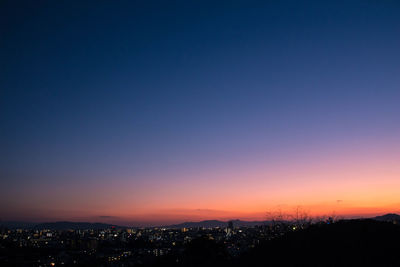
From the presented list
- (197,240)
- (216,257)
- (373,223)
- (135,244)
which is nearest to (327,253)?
(373,223)

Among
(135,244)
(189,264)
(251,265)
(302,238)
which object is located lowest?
(135,244)

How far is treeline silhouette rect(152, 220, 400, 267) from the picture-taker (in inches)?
621

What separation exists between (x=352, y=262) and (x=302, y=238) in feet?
16.9

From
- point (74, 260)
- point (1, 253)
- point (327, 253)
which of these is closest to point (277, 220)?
point (327, 253)

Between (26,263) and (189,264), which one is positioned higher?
(189,264)

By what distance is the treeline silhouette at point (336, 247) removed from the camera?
51.8 ft

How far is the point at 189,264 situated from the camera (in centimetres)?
3191

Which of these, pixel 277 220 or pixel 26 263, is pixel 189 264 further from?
pixel 26 263

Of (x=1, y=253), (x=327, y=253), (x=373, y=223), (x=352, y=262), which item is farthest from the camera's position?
(x=1, y=253)

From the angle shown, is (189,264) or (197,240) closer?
(189,264)

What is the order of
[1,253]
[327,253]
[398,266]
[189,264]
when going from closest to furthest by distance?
[398,266], [327,253], [189,264], [1,253]

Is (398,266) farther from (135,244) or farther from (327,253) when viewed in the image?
(135,244)

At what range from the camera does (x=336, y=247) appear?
1748 cm

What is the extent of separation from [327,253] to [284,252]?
111 inches
